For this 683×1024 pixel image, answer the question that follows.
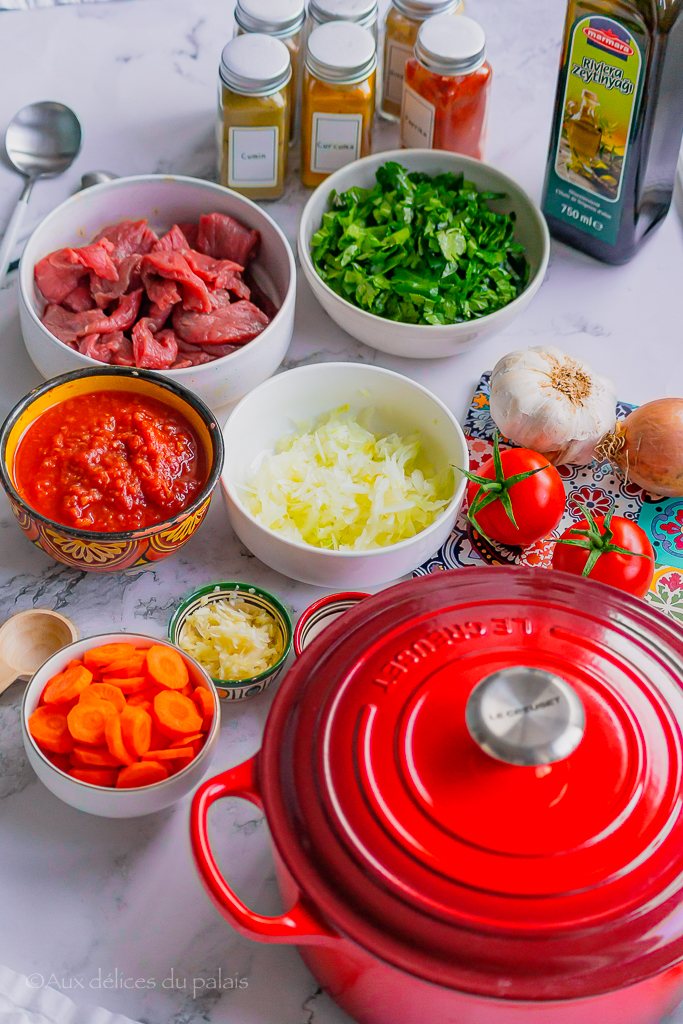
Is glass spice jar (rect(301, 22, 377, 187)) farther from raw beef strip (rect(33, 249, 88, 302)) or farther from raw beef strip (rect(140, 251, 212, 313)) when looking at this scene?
raw beef strip (rect(33, 249, 88, 302))

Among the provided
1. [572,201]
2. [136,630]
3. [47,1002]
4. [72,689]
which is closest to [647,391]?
[572,201]

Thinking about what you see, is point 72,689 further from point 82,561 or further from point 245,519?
point 245,519

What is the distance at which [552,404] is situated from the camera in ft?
4.42

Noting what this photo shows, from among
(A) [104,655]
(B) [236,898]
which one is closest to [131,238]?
(A) [104,655]

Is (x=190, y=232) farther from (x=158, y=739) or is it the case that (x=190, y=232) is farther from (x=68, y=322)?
(x=158, y=739)

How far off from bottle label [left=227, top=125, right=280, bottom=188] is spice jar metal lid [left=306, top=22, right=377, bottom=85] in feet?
0.42

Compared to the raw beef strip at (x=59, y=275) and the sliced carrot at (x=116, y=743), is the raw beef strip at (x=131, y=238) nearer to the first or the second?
the raw beef strip at (x=59, y=275)

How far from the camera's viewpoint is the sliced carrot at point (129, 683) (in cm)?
104

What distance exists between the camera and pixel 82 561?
1175 millimetres

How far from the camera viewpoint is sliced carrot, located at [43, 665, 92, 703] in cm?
102

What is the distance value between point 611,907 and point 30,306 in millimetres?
1141

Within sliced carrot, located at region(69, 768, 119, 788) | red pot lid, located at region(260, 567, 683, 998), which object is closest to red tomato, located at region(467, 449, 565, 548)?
red pot lid, located at region(260, 567, 683, 998)

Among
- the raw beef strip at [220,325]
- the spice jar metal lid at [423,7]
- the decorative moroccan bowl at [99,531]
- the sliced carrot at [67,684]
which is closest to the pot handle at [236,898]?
the sliced carrot at [67,684]

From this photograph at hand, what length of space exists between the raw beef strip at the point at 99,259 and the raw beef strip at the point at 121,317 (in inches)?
1.7
